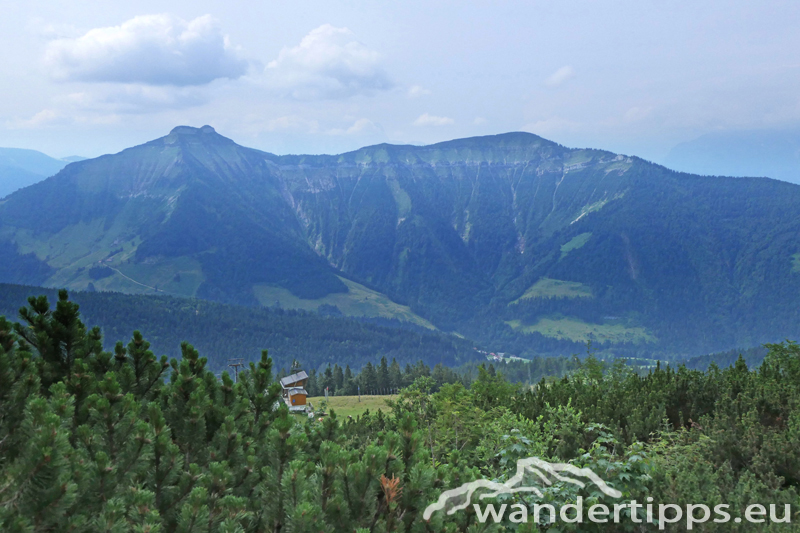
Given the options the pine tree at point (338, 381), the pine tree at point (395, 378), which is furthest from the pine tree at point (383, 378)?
the pine tree at point (338, 381)

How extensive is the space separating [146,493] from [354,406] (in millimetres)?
117576

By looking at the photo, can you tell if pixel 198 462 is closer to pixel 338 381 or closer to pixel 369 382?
pixel 369 382

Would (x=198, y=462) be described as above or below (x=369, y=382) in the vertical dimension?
above

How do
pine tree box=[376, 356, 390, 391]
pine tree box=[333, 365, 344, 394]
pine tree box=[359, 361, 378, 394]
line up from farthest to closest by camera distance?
pine tree box=[333, 365, 344, 394] → pine tree box=[376, 356, 390, 391] → pine tree box=[359, 361, 378, 394]

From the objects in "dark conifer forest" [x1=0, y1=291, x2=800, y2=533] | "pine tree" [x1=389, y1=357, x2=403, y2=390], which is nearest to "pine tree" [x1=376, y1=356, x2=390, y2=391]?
"pine tree" [x1=389, y1=357, x2=403, y2=390]

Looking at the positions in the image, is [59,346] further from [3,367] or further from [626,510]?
[626,510]

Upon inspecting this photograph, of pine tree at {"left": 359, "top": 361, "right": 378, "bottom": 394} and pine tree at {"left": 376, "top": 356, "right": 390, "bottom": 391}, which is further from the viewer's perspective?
pine tree at {"left": 376, "top": 356, "right": 390, "bottom": 391}

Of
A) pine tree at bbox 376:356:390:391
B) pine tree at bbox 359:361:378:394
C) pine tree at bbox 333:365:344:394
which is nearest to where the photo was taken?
pine tree at bbox 359:361:378:394

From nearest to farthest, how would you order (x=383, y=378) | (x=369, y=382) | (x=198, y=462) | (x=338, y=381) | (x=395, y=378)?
(x=198, y=462) → (x=369, y=382) → (x=383, y=378) → (x=395, y=378) → (x=338, y=381)

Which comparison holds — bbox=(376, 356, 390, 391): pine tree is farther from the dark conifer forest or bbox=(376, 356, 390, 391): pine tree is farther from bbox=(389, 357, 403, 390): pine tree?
the dark conifer forest

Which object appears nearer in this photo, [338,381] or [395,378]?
[395,378]

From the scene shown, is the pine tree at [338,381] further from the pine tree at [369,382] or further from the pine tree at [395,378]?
the pine tree at [395,378]

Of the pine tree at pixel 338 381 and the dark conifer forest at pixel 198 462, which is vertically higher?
the dark conifer forest at pixel 198 462

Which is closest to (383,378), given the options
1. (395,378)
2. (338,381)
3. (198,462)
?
(395,378)
